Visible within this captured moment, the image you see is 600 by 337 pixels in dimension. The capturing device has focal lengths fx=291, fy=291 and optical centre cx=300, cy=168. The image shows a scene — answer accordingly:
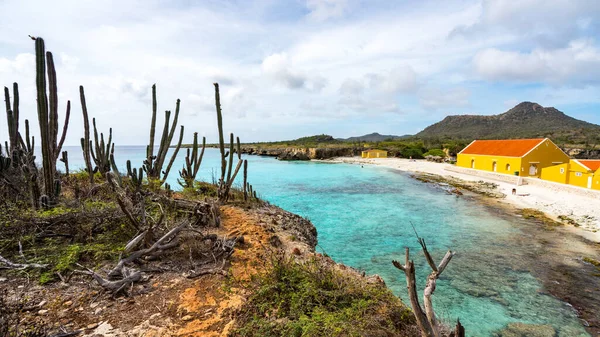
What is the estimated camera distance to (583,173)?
65.5ft

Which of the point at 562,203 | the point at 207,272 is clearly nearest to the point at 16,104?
the point at 207,272

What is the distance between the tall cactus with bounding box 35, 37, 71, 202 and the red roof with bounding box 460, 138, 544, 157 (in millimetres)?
33270

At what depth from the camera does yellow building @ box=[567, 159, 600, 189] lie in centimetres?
1923

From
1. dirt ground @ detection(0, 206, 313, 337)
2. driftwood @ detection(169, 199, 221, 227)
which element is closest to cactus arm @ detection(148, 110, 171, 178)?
driftwood @ detection(169, 199, 221, 227)

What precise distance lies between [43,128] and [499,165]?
35065 mm

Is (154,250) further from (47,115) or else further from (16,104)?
(16,104)

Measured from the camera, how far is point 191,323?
3.88m

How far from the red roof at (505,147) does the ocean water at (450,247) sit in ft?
36.1

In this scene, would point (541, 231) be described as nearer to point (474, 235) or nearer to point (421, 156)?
point (474, 235)

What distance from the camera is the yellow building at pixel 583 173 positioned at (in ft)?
63.1

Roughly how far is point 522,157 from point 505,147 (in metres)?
4.49

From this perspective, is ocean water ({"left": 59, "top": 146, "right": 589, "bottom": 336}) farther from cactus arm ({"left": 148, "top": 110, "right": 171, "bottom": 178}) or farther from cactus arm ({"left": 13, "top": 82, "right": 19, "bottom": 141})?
cactus arm ({"left": 13, "top": 82, "right": 19, "bottom": 141})

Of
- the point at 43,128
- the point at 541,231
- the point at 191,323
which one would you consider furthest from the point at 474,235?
the point at 43,128

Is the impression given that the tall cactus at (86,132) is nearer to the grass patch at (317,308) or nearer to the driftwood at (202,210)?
the driftwood at (202,210)
